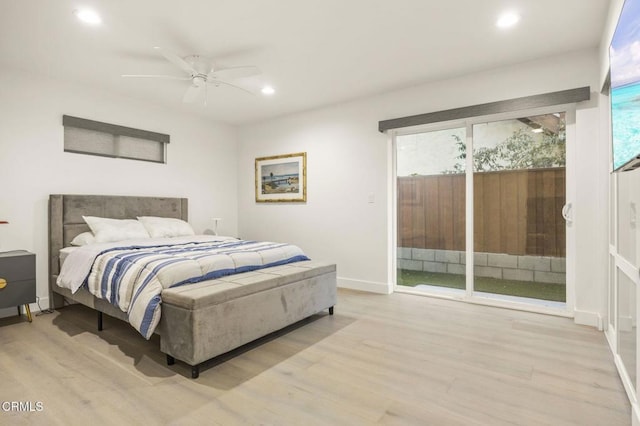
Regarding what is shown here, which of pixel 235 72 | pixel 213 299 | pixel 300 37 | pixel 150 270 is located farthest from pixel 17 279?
pixel 300 37

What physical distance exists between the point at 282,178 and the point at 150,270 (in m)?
2.99

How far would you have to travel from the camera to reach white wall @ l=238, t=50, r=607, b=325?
3020 millimetres

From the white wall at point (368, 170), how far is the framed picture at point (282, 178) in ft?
0.36

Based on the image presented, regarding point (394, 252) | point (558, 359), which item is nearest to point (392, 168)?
point (394, 252)

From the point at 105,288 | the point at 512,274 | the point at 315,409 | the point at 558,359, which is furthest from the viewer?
the point at 512,274

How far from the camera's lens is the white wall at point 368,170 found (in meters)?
3.02

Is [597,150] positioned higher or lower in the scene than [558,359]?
higher

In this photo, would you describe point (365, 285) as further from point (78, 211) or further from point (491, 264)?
point (78, 211)

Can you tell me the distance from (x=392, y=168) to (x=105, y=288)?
3255 mm

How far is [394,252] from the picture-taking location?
4.29 m

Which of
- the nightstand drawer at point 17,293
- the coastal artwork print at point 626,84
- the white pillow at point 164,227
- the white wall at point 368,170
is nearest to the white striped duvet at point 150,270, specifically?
the nightstand drawer at point 17,293

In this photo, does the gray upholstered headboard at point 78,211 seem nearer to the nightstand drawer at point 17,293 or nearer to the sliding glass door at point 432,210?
the nightstand drawer at point 17,293

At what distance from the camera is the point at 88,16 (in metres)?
2.52

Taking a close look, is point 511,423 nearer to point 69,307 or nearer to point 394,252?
point 394,252
